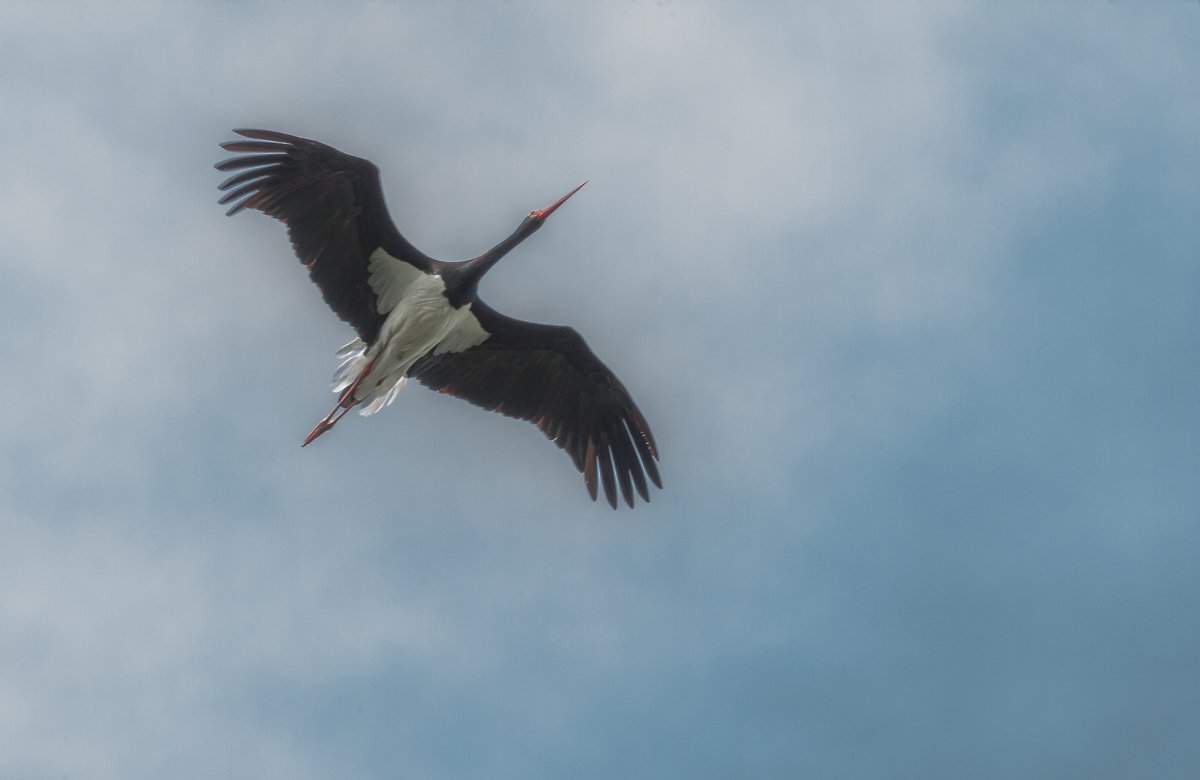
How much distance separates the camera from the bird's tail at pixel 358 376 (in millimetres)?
19844

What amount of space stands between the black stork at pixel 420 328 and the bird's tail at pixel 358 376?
0.02 meters

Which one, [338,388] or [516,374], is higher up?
[516,374]

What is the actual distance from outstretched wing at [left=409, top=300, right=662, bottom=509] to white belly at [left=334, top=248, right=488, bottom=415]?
2.60 ft

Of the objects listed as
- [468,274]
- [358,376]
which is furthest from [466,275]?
[358,376]

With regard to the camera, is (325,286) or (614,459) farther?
(614,459)

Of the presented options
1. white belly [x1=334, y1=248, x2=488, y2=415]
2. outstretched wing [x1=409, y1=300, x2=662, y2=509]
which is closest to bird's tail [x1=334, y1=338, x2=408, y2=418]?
white belly [x1=334, y1=248, x2=488, y2=415]

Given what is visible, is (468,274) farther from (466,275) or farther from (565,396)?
(565,396)

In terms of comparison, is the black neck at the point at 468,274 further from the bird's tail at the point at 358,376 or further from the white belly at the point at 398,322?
the bird's tail at the point at 358,376

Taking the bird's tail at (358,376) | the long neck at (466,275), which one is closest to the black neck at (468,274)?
the long neck at (466,275)

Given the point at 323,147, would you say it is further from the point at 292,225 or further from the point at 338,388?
the point at 338,388

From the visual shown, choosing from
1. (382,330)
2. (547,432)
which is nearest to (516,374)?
(547,432)

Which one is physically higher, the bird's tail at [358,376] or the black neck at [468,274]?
the black neck at [468,274]

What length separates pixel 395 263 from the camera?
19.7m

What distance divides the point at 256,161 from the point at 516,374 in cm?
491
